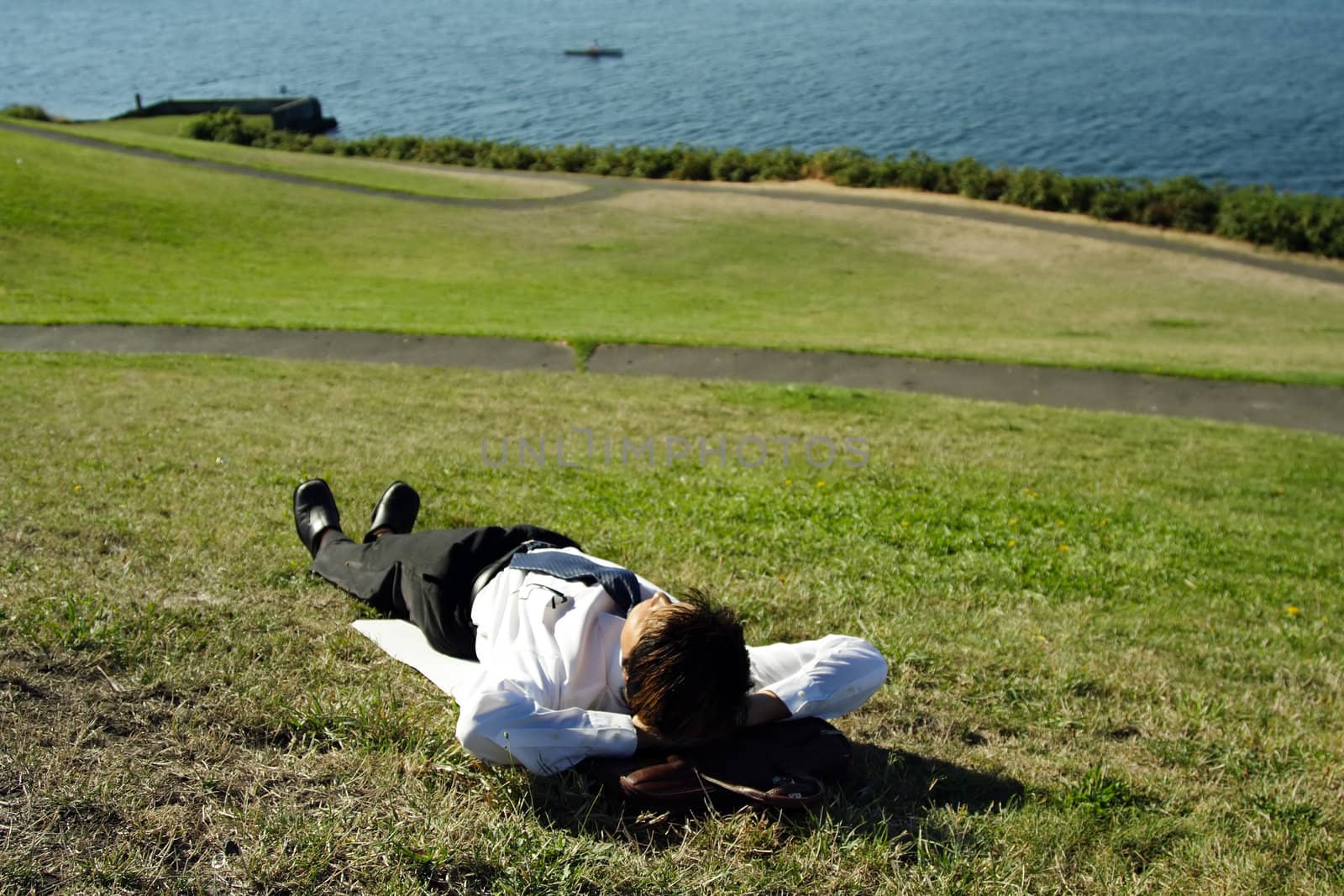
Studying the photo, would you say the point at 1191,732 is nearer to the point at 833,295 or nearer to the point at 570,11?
the point at 833,295

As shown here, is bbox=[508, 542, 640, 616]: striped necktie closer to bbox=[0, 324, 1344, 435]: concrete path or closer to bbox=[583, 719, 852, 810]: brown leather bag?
bbox=[583, 719, 852, 810]: brown leather bag

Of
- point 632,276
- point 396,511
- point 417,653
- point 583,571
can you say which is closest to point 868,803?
point 583,571

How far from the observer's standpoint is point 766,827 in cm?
309

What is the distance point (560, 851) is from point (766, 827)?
61 cm

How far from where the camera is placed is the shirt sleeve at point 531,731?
3.14 m

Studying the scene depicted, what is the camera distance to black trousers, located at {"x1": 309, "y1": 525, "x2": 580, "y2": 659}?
4.04 meters

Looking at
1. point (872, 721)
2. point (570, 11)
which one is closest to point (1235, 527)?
point (872, 721)

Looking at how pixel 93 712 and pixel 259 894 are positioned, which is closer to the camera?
pixel 259 894

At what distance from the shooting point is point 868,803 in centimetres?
335

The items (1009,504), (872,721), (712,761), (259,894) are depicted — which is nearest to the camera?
(259,894)

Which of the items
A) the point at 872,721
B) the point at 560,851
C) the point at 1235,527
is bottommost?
the point at 1235,527

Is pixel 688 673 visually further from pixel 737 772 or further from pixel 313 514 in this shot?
pixel 313 514

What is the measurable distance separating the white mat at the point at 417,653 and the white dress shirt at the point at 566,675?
15 centimetres

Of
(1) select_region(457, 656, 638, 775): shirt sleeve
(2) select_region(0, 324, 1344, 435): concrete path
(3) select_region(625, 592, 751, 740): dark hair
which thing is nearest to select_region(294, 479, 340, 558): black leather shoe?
(1) select_region(457, 656, 638, 775): shirt sleeve
